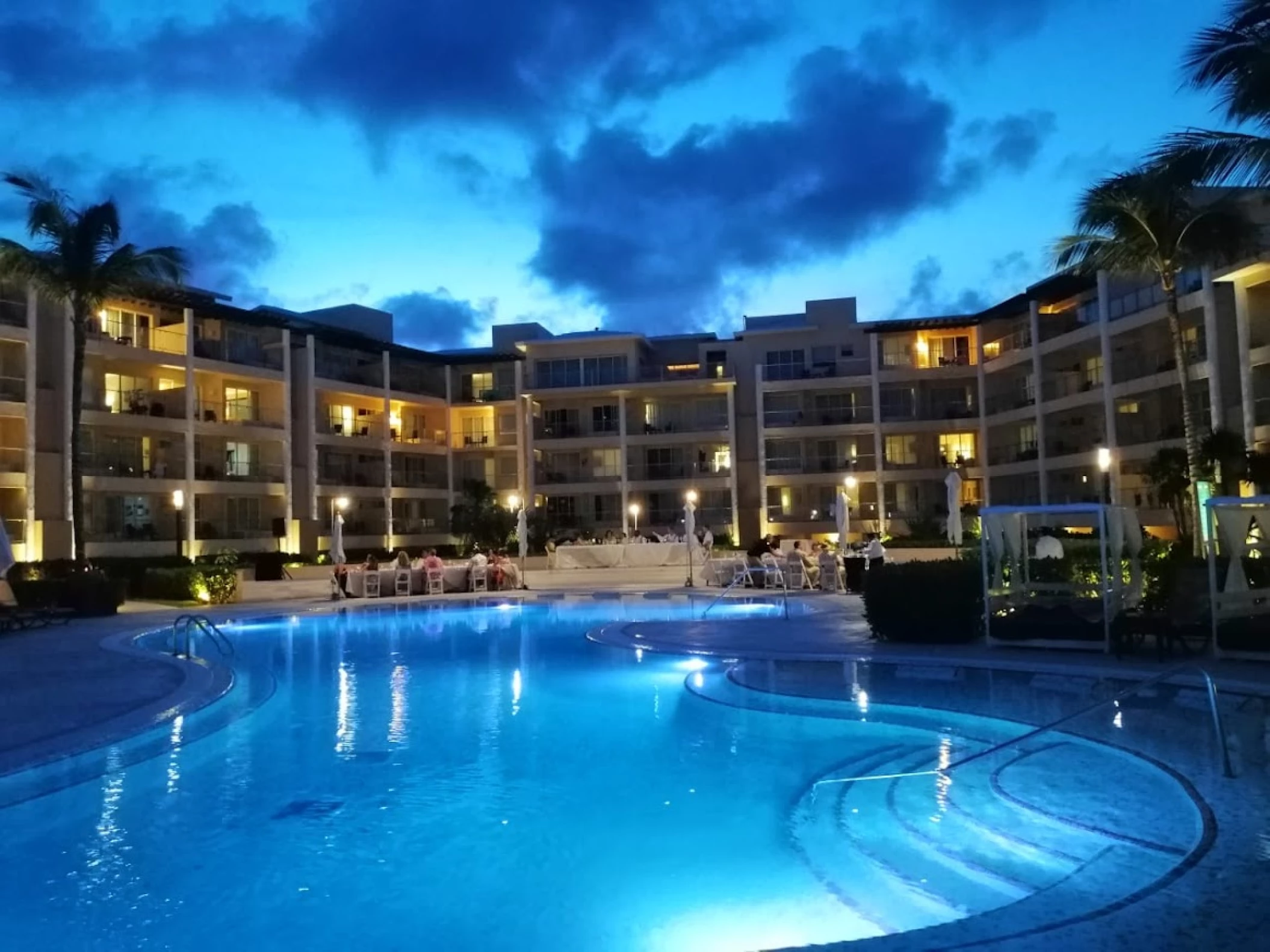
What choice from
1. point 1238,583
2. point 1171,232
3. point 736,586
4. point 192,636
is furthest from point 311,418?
point 1238,583

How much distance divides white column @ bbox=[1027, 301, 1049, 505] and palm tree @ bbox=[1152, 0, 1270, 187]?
29.7 meters

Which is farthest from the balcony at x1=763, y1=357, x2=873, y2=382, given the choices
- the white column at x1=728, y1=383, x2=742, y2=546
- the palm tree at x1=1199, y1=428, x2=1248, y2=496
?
Result: the palm tree at x1=1199, y1=428, x2=1248, y2=496

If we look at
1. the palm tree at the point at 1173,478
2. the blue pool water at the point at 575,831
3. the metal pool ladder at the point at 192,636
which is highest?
the palm tree at the point at 1173,478

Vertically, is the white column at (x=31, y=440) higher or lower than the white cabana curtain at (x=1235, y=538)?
higher

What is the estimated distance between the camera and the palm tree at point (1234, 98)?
14281mm

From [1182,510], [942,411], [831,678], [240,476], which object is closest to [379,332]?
[240,476]

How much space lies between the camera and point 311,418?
4638 centimetres

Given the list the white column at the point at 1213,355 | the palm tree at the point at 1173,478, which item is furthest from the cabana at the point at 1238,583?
the white column at the point at 1213,355

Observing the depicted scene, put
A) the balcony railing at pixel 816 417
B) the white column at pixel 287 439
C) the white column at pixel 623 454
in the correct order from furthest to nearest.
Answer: the white column at pixel 623 454, the balcony railing at pixel 816 417, the white column at pixel 287 439

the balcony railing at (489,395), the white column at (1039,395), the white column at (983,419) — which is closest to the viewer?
the white column at (1039,395)

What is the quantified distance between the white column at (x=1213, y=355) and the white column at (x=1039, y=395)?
11036 millimetres

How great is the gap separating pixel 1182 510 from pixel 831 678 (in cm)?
2352

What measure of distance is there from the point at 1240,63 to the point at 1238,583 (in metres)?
7.63

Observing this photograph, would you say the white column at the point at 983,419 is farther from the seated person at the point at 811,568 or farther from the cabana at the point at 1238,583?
the cabana at the point at 1238,583
